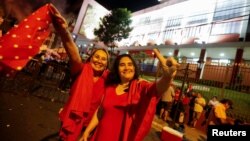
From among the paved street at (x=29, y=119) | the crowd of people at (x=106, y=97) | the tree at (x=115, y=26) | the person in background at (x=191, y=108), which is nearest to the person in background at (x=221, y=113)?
the paved street at (x=29, y=119)

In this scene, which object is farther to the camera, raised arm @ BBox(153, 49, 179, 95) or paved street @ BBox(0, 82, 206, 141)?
paved street @ BBox(0, 82, 206, 141)

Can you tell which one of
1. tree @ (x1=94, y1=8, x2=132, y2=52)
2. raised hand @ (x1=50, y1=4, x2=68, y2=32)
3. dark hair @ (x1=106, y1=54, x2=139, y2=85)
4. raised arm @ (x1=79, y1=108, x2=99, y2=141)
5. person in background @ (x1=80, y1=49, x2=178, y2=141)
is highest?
tree @ (x1=94, y1=8, x2=132, y2=52)

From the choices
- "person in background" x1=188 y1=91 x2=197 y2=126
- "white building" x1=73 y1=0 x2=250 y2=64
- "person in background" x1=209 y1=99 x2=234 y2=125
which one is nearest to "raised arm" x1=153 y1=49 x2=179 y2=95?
"person in background" x1=209 y1=99 x2=234 y2=125

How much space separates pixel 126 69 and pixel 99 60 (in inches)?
18.4

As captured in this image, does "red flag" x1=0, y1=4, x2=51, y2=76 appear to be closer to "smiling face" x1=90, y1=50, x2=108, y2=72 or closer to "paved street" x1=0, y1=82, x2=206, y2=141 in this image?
"smiling face" x1=90, y1=50, x2=108, y2=72

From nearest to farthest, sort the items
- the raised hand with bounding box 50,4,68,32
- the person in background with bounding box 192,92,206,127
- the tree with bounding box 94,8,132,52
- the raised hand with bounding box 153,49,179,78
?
the raised hand with bounding box 153,49,179,78, the raised hand with bounding box 50,4,68,32, the person in background with bounding box 192,92,206,127, the tree with bounding box 94,8,132,52

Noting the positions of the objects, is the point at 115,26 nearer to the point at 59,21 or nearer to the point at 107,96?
the point at 59,21

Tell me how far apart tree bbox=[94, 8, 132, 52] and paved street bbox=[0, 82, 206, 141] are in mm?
23914

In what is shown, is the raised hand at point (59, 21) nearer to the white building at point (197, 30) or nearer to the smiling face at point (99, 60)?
the smiling face at point (99, 60)

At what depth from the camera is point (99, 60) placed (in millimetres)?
3141

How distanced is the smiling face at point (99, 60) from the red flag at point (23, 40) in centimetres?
72

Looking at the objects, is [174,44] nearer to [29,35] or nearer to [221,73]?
[221,73]

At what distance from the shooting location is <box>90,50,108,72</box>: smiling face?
313cm

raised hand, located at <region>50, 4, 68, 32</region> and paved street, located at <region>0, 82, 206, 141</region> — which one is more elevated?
raised hand, located at <region>50, 4, 68, 32</region>
